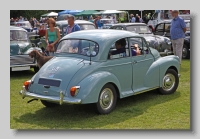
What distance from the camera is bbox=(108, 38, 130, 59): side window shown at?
6.27 meters

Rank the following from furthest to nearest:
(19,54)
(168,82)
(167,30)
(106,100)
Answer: (167,30)
(19,54)
(168,82)
(106,100)

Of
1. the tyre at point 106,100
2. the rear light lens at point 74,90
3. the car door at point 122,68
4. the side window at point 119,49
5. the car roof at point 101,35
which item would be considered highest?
the car roof at point 101,35

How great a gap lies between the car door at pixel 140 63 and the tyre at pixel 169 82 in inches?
23.6

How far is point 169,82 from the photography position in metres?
7.47

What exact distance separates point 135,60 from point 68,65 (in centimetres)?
153

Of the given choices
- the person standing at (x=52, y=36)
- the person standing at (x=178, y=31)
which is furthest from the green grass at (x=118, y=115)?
the person standing at (x=178, y=31)

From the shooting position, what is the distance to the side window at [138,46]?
6757mm

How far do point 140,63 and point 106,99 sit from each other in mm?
1295

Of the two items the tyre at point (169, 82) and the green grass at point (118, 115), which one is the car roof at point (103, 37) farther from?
the tyre at point (169, 82)

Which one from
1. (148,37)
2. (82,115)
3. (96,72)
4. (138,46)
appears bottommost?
(82,115)

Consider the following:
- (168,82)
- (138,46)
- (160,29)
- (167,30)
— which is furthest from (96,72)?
(160,29)

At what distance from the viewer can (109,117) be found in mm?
5816

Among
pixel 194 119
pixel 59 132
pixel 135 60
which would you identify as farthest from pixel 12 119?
pixel 194 119

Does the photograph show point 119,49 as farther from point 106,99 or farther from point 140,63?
point 106,99
